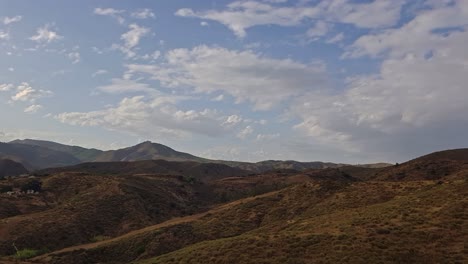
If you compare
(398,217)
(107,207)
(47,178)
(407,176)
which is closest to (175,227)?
(107,207)

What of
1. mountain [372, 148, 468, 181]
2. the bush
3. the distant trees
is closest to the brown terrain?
the bush

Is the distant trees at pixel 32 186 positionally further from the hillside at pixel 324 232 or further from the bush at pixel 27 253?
the hillside at pixel 324 232

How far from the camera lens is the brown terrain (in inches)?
1462

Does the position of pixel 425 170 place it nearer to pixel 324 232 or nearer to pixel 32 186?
pixel 324 232

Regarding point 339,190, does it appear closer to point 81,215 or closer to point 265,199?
point 265,199

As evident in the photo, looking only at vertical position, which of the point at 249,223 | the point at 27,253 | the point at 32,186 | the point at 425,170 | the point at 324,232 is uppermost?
the point at 425,170

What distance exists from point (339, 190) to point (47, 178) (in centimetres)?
6301

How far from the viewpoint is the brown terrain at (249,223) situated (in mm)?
37125

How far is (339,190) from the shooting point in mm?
64750

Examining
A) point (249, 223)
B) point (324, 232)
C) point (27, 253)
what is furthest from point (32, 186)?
point (324, 232)

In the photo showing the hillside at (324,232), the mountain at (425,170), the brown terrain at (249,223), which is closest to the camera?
the hillside at (324,232)

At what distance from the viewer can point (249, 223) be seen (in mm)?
59344

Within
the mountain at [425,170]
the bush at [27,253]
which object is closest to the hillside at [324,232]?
the bush at [27,253]

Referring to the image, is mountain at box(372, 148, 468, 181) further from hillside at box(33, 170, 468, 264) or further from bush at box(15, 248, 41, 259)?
bush at box(15, 248, 41, 259)
